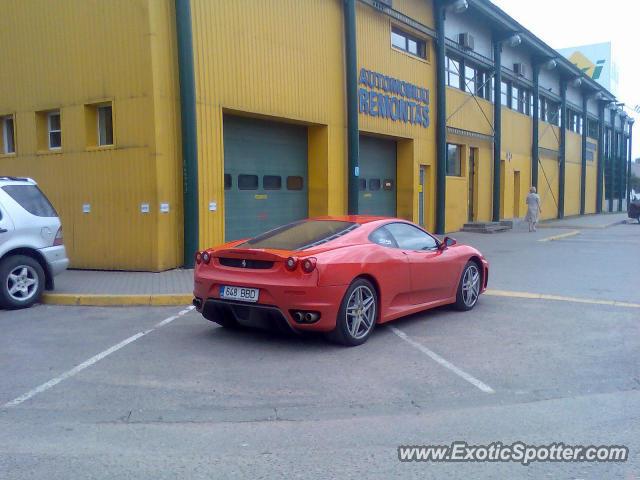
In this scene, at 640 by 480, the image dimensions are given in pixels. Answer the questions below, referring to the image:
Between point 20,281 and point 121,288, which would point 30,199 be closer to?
point 20,281

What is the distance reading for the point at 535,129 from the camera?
1139 inches

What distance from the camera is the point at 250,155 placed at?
13922mm

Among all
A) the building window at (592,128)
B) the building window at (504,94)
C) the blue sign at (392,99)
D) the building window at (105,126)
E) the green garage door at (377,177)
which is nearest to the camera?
the building window at (105,126)

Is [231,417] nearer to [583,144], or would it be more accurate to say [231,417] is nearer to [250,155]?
[250,155]

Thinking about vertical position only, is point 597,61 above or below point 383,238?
above

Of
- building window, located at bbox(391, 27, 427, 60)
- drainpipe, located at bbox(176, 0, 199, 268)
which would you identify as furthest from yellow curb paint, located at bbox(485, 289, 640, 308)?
building window, located at bbox(391, 27, 427, 60)

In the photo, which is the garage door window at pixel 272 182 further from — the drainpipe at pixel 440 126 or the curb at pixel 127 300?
the drainpipe at pixel 440 126

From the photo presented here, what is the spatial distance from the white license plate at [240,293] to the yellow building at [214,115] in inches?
201

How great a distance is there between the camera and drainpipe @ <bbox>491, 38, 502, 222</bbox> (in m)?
24.2

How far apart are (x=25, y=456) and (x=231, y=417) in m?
1.39

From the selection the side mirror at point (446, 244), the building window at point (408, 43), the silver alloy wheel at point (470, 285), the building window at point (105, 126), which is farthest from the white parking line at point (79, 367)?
the building window at point (408, 43)

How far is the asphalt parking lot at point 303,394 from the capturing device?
3869 mm

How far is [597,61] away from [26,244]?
45.2m

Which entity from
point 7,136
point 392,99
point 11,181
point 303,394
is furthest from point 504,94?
point 303,394
